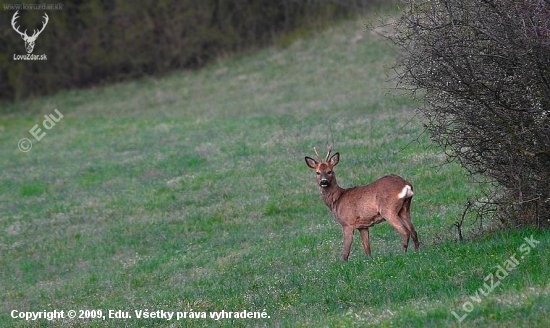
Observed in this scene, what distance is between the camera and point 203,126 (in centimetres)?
2986

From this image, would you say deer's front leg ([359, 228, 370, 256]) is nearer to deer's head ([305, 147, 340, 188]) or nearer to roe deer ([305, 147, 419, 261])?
roe deer ([305, 147, 419, 261])

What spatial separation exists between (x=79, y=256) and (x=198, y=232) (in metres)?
2.27

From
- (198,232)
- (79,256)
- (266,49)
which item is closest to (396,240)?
(198,232)

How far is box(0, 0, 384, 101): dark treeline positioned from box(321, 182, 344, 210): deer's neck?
106 feet

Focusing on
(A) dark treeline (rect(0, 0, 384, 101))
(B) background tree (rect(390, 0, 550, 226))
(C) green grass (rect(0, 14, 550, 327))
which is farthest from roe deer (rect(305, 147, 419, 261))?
(A) dark treeline (rect(0, 0, 384, 101))

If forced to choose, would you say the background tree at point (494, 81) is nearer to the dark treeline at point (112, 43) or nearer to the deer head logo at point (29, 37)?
the dark treeline at point (112, 43)

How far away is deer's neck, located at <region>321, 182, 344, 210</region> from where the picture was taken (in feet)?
41.8

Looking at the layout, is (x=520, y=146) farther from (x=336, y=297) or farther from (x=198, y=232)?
(x=198, y=232)

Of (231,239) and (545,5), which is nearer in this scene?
(545,5)
